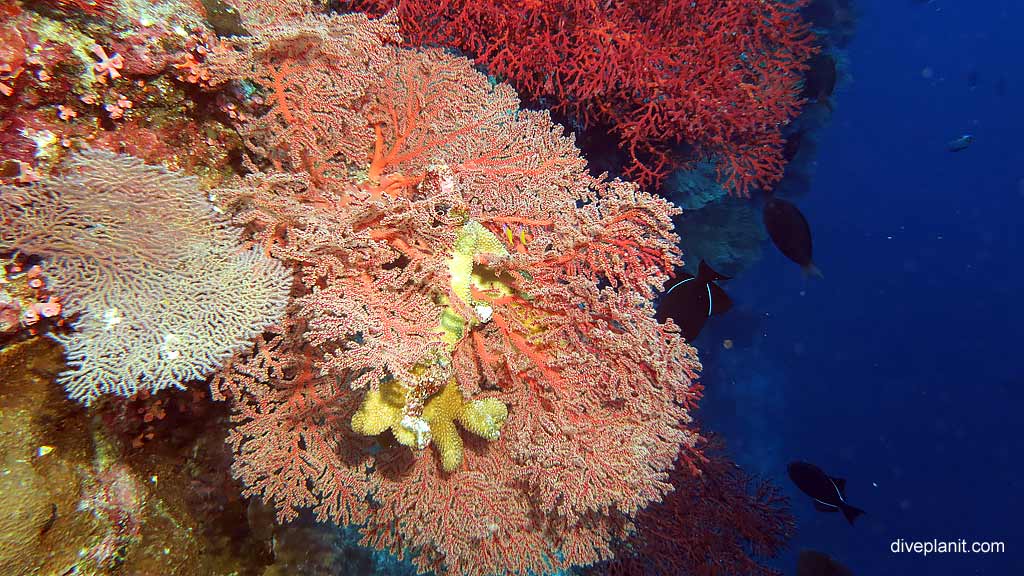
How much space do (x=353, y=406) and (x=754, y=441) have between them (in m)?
18.0

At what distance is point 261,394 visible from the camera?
2004mm

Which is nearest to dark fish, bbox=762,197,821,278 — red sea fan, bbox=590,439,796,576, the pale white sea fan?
red sea fan, bbox=590,439,796,576

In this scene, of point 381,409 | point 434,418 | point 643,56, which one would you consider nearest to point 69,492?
point 381,409

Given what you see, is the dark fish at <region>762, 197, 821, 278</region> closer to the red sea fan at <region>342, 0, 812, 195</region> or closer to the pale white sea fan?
the red sea fan at <region>342, 0, 812, 195</region>

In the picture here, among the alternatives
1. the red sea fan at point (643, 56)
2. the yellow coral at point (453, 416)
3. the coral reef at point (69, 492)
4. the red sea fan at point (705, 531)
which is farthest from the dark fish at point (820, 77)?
the coral reef at point (69, 492)

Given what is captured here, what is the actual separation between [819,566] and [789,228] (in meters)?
5.96

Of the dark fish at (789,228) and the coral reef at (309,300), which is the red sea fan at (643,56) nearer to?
the coral reef at (309,300)

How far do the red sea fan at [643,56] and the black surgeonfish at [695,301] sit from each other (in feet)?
3.77

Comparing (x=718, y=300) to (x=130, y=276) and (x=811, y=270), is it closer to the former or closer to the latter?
(x=811, y=270)

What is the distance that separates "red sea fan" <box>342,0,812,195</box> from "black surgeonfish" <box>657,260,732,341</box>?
115 cm

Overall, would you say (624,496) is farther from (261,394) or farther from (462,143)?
(462,143)

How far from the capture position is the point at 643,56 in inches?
147

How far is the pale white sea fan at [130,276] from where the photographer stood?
1.46 m

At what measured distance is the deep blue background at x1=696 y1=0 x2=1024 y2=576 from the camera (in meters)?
28.1
